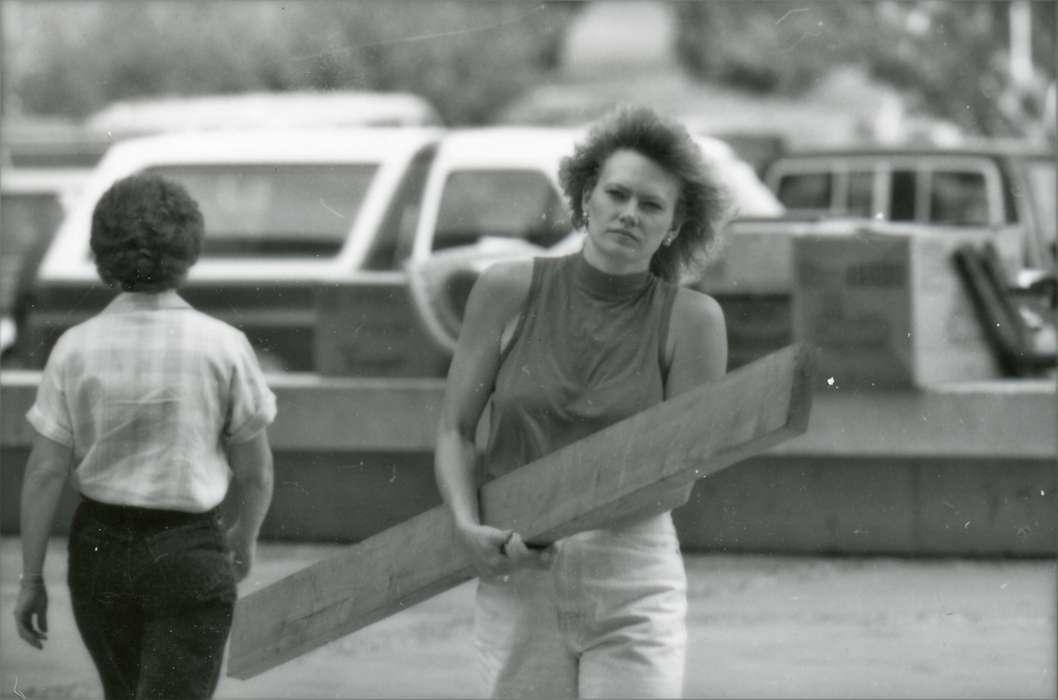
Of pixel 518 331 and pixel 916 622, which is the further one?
pixel 916 622

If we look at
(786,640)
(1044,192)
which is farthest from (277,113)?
(786,640)

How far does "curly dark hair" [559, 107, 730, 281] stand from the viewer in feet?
10.5

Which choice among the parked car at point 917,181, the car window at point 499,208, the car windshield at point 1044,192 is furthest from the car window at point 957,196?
the car window at point 499,208

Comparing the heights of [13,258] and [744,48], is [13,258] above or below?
below

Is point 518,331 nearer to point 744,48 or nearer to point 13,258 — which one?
point 13,258

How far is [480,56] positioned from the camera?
3262 centimetres

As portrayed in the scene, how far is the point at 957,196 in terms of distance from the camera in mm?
10844

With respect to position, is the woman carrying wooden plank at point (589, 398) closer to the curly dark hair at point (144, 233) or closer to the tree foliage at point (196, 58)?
the curly dark hair at point (144, 233)

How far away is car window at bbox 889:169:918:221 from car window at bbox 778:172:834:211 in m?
0.38

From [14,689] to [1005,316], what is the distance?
342 cm

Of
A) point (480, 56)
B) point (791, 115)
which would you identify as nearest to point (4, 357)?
point (480, 56)

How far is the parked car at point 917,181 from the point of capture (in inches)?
397

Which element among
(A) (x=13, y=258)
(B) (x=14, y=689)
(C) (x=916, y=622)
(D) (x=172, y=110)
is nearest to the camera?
(B) (x=14, y=689)

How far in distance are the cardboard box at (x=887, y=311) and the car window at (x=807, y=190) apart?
186 inches
